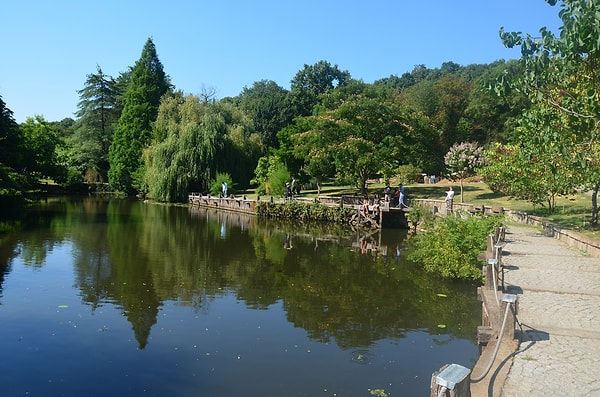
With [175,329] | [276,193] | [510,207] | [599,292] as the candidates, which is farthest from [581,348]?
[276,193]

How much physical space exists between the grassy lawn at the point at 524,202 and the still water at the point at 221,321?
8.73 m

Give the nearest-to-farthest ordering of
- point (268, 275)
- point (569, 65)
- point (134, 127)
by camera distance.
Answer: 1. point (569, 65)
2. point (268, 275)
3. point (134, 127)

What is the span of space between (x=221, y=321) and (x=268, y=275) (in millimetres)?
5341

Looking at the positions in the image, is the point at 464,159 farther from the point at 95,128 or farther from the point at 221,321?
the point at 95,128

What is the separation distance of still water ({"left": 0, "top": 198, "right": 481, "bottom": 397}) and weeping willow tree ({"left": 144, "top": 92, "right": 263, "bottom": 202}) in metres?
22.5

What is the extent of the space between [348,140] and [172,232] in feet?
49.8

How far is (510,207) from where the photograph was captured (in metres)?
31.5

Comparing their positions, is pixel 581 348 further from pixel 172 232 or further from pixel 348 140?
pixel 348 140

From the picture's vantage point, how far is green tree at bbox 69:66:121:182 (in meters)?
59.5

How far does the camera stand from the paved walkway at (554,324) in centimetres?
616

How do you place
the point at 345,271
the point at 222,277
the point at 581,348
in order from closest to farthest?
the point at 581,348 < the point at 222,277 < the point at 345,271

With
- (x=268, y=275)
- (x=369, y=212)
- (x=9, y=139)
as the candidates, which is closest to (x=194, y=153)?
(x=9, y=139)

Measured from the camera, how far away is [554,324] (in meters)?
8.58

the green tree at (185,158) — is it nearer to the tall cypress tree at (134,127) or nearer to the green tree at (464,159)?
the tall cypress tree at (134,127)
